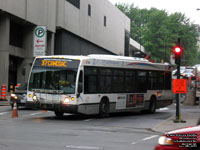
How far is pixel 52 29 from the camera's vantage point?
173 ft

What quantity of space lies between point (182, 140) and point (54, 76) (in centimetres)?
1423

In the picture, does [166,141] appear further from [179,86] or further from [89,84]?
[89,84]

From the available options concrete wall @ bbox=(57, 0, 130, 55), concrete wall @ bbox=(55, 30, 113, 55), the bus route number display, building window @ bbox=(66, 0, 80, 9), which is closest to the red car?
the bus route number display

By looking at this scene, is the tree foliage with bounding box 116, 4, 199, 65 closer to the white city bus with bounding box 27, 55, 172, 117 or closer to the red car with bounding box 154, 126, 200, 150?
the white city bus with bounding box 27, 55, 172, 117

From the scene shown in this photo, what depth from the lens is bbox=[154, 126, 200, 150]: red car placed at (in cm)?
656

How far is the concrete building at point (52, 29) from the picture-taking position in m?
43.6

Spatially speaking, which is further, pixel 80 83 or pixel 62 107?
pixel 80 83

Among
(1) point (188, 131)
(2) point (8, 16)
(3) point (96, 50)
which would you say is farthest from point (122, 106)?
(3) point (96, 50)

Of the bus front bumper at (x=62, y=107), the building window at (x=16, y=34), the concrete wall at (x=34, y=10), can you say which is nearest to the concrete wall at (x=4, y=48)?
the concrete wall at (x=34, y=10)

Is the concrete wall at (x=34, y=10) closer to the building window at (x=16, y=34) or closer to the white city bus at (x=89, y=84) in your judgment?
the building window at (x=16, y=34)

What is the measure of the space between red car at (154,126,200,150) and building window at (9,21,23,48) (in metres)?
41.9

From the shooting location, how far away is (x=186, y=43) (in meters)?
108

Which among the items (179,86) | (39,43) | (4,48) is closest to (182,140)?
(179,86)

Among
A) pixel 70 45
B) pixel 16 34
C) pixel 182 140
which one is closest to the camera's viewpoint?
pixel 182 140
